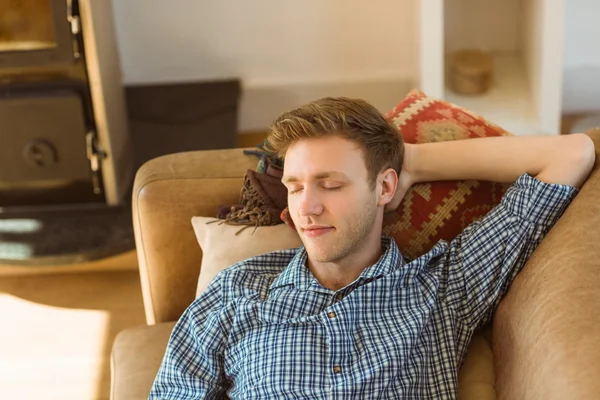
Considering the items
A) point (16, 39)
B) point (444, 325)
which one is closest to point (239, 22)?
point (16, 39)

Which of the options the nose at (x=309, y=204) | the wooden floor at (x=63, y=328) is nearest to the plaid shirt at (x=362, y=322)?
the nose at (x=309, y=204)

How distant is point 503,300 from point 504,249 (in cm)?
10

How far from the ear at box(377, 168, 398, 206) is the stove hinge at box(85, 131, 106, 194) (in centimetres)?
146

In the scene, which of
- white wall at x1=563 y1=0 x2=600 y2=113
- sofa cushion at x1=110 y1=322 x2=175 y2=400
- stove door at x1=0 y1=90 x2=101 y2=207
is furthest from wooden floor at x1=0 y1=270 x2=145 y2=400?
white wall at x1=563 y1=0 x2=600 y2=113

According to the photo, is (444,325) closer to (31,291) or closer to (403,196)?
(403,196)

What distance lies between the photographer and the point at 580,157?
1673mm

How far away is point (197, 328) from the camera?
1.63 meters

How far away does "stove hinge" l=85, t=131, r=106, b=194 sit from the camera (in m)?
2.85

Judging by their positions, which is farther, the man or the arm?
the arm

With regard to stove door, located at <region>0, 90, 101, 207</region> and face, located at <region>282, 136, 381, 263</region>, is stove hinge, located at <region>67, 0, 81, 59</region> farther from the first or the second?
→ face, located at <region>282, 136, 381, 263</region>

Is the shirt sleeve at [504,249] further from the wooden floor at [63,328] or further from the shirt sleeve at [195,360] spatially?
the wooden floor at [63,328]

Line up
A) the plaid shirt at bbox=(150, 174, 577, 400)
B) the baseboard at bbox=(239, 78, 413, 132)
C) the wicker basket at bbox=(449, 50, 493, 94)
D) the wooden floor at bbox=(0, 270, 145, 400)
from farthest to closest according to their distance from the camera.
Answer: the baseboard at bbox=(239, 78, 413, 132), the wicker basket at bbox=(449, 50, 493, 94), the wooden floor at bbox=(0, 270, 145, 400), the plaid shirt at bbox=(150, 174, 577, 400)

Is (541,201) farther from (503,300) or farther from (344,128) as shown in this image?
(344,128)

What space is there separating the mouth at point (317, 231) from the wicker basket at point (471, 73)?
176cm
